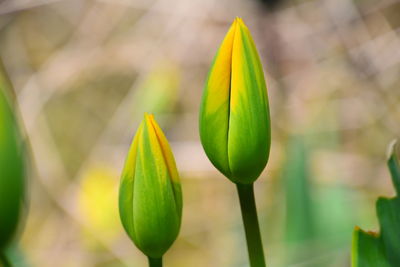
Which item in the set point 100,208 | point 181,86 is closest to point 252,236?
point 100,208

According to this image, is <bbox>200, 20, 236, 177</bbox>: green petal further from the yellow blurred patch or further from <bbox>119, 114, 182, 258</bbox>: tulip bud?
the yellow blurred patch

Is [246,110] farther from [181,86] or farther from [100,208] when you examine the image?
[181,86]

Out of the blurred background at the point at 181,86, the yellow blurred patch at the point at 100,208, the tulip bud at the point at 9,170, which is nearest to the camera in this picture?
the tulip bud at the point at 9,170

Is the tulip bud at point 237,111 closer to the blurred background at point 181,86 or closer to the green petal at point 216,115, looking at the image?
the green petal at point 216,115

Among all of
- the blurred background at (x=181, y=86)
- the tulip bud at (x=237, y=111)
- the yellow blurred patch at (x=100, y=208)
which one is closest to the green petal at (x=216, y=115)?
the tulip bud at (x=237, y=111)

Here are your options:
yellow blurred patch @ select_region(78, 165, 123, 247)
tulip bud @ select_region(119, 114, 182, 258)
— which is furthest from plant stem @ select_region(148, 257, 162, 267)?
yellow blurred patch @ select_region(78, 165, 123, 247)

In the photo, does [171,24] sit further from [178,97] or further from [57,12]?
[57,12]

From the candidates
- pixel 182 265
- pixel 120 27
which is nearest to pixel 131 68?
pixel 120 27
